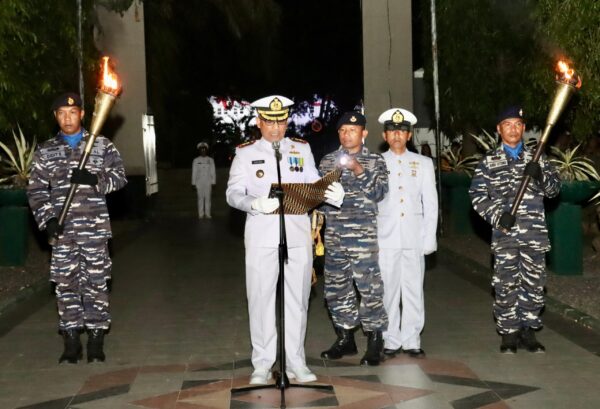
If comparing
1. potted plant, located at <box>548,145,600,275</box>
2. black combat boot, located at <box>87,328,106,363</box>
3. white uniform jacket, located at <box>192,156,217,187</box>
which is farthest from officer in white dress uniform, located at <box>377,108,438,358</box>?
white uniform jacket, located at <box>192,156,217,187</box>

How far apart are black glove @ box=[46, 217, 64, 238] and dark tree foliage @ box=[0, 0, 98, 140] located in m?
4.09

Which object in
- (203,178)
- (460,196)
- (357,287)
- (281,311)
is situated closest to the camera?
(281,311)

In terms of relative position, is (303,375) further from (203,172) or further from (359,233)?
(203,172)

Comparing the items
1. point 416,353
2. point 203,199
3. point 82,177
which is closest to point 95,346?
point 82,177

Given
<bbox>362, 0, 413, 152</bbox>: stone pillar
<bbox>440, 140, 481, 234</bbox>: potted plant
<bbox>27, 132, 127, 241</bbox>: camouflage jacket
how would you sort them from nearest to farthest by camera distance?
<bbox>27, 132, 127, 241</bbox>: camouflage jacket
<bbox>440, 140, 481, 234</bbox>: potted plant
<bbox>362, 0, 413, 152</bbox>: stone pillar

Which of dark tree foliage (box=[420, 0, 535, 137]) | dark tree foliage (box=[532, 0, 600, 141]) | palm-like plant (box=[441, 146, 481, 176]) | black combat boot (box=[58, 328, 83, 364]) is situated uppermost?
dark tree foliage (box=[420, 0, 535, 137])

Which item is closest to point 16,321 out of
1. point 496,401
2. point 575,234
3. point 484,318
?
point 484,318

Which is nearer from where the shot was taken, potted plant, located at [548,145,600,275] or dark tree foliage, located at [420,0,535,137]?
potted plant, located at [548,145,600,275]

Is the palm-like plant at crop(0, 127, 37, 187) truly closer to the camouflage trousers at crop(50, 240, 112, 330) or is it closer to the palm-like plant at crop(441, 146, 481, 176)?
the camouflage trousers at crop(50, 240, 112, 330)

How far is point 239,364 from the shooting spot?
857 centimetres

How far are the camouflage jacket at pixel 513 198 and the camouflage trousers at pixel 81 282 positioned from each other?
332 cm

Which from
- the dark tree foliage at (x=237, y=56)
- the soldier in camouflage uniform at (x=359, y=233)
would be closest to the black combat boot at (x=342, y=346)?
the soldier in camouflage uniform at (x=359, y=233)

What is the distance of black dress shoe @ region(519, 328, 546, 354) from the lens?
8.73 m

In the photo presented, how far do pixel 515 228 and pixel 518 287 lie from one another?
529mm
